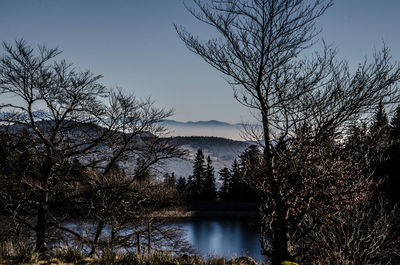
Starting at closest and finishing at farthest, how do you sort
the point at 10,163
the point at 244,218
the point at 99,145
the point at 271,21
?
the point at 271,21
the point at 10,163
the point at 99,145
the point at 244,218

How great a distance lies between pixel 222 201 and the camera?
48969 mm

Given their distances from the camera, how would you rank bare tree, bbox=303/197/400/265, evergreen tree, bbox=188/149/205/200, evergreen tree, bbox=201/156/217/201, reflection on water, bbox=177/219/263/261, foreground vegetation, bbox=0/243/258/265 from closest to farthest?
1. foreground vegetation, bbox=0/243/258/265
2. bare tree, bbox=303/197/400/265
3. reflection on water, bbox=177/219/263/261
4. evergreen tree, bbox=188/149/205/200
5. evergreen tree, bbox=201/156/217/201

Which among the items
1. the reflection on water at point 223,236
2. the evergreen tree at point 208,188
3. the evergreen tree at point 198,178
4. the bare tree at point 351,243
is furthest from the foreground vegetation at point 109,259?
the evergreen tree at point 208,188

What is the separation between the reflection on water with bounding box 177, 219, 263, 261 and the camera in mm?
27922

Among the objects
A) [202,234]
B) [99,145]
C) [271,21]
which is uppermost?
[271,21]

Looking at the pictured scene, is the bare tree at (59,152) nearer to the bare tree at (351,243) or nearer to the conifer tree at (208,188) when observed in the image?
the bare tree at (351,243)

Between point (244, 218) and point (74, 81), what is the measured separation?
37066 millimetres

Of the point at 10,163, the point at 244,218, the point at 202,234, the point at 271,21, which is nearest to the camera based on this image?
the point at 271,21

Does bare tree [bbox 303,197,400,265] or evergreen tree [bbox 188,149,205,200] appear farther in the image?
evergreen tree [bbox 188,149,205,200]

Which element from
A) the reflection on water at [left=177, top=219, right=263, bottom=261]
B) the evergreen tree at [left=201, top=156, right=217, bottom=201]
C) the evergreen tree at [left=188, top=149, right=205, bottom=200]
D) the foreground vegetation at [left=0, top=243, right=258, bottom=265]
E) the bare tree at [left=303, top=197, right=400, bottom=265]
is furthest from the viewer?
the evergreen tree at [left=201, top=156, right=217, bottom=201]

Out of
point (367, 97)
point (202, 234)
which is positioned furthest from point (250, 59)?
point (202, 234)

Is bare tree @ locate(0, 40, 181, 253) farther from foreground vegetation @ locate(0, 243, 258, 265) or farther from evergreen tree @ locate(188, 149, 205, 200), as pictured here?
evergreen tree @ locate(188, 149, 205, 200)

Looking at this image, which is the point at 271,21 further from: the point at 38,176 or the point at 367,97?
the point at 38,176

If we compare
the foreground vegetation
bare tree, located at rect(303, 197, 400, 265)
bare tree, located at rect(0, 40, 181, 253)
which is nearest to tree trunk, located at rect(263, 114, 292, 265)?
the foreground vegetation
